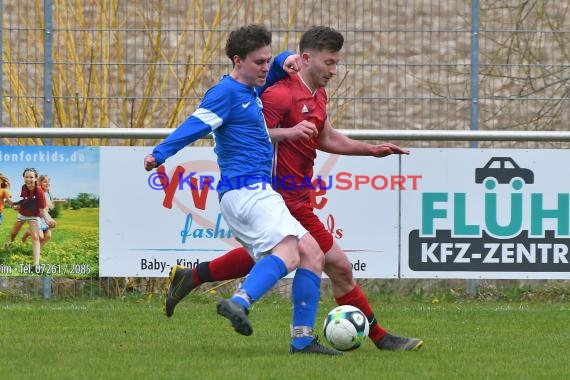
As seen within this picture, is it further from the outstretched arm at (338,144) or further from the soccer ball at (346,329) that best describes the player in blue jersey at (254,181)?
the outstretched arm at (338,144)

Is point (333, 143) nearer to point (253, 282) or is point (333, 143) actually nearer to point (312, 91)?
point (312, 91)

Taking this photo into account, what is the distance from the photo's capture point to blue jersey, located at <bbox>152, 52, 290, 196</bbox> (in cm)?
774

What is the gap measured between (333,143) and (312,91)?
1.48 feet

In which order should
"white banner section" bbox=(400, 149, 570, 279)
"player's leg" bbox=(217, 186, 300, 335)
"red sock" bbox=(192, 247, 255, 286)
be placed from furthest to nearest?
"white banner section" bbox=(400, 149, 570, 279) < "red sock" bbox=(192, 247, 255, 286) < "player's leg" bbox=(217, 186, 300, 335)

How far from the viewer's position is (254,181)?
7.81m

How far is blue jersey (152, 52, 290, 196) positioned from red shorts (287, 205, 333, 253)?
458mm

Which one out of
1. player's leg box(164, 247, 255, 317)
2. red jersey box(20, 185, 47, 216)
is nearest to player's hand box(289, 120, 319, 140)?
player's leg box(164, 247, 255, 317)

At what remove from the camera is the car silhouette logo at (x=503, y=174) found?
1158cm

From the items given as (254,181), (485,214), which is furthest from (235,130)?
(485,214)

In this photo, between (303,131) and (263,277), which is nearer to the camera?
(263,277)

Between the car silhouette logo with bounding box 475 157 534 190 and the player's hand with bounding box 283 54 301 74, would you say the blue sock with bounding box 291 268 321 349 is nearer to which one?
the player's hand with bounding box 283 54 301 74

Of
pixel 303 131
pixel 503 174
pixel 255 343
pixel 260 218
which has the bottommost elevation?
pixel 255 343

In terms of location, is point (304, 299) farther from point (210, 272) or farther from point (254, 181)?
point (210, 272)

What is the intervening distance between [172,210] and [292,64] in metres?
3.46
